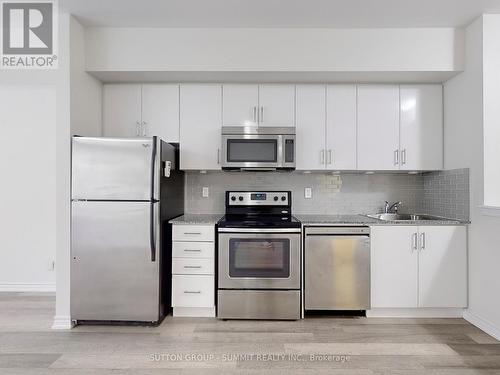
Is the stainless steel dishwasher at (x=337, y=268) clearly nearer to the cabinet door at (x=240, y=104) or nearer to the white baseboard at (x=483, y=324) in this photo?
the white baseboard at (x=483, y=324)

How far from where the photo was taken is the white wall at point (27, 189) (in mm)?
3736

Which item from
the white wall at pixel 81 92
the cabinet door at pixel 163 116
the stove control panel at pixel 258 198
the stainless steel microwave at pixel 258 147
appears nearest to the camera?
the white wall at pixel 81 92

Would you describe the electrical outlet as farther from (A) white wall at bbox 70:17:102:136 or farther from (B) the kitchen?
(A) white wall at bbox 70:17:102:136

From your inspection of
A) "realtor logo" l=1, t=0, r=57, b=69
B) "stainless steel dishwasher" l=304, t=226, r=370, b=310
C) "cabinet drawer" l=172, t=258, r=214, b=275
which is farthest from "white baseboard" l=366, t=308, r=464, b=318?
"realtor logo" l=1, t=0, r=57, b=69

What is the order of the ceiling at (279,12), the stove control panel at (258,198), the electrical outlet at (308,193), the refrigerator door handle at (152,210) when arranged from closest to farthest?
the ceiling at (279,12) < the refrigerator door handle at (152,210) < the stove control panel at (258,198) < the electrical outlet at (308,193)

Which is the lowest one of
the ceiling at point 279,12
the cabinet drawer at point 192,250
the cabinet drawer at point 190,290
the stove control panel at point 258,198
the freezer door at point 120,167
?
the cabinet drawer at point 190,290

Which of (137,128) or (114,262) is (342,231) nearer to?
(114,262)

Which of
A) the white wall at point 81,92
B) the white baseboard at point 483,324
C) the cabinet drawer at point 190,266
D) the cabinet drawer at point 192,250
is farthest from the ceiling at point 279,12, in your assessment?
the white baseboard at point 483,324

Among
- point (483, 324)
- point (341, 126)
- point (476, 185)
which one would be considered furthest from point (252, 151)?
point (483, 324)

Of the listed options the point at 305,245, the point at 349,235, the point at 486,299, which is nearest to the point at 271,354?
the point at 305,245

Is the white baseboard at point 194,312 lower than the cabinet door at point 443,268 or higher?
lower

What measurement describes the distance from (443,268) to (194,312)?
89.5 inches

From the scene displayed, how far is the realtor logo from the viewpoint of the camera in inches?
110

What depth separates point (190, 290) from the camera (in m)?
2.94
